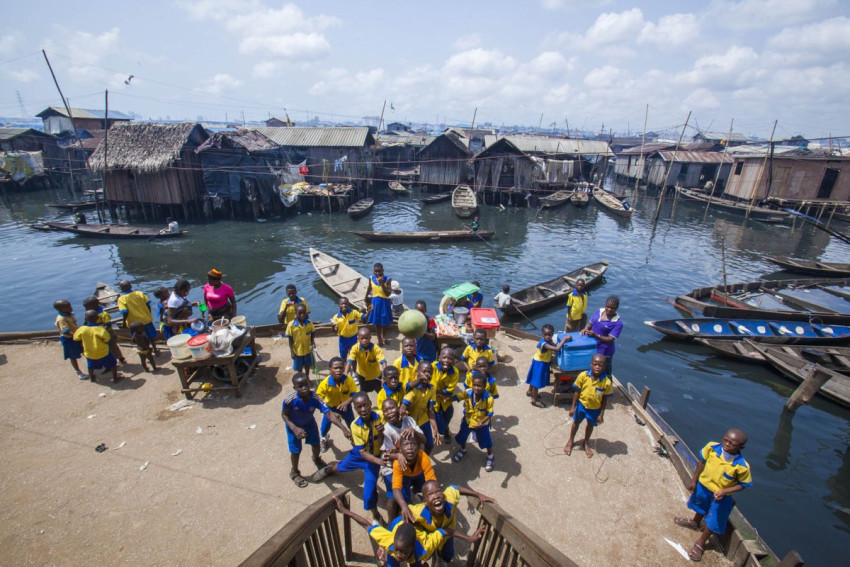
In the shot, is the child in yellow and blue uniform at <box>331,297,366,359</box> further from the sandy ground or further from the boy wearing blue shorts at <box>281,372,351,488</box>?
the boy wearing blue shorts at <box>281,372,351,488</box>

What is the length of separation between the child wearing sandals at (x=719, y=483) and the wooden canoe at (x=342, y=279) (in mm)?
10301

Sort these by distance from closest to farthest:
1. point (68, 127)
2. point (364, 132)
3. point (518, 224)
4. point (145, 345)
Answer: point (145, 345) < point (518, 224) < point (364, 132) < point (68, 127)

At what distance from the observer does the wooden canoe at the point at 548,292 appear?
14.4 m

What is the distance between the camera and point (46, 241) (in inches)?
927

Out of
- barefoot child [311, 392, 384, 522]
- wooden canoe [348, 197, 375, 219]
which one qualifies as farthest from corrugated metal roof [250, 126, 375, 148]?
barefoot child [311, 392, 384, 522]

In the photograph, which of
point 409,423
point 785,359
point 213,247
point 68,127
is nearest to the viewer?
point 409,423

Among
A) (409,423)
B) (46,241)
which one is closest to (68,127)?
(46,241)

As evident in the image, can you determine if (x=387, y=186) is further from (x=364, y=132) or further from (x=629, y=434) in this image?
(x=629, y=434)

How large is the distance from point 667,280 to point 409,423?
19.8m

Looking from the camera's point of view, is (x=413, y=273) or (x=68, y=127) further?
(x=68, y=127)

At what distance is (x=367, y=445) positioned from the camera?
4828mm

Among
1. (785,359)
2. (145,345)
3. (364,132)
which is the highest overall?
(364,132)

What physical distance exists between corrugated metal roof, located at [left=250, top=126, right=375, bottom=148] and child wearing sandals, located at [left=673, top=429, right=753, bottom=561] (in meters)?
37.3

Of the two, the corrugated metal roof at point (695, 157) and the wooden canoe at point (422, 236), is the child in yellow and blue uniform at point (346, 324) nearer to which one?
the wooden canoe at point (422, 236)
